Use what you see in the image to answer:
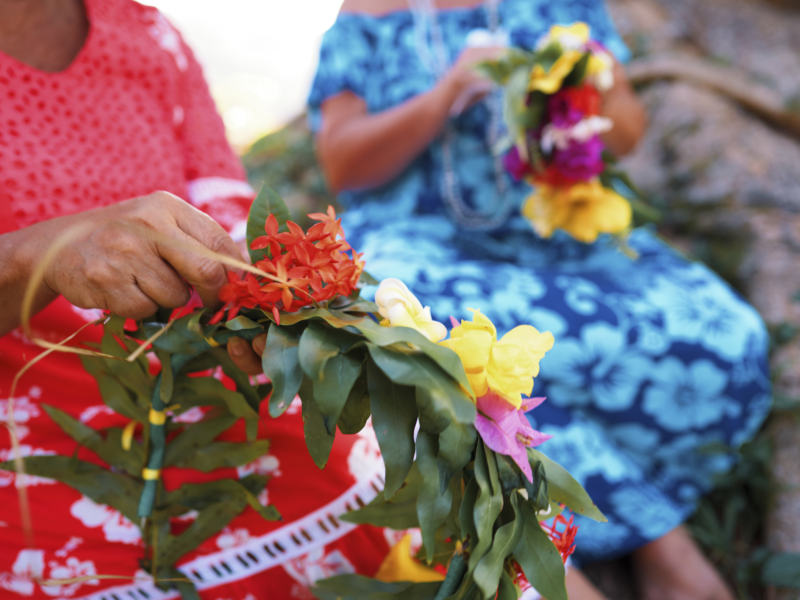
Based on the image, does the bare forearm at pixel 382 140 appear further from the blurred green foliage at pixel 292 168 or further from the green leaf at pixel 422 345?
the blurred green foliage at pixel 292 168

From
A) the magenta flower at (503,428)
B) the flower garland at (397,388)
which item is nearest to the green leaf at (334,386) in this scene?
the flower garland at (397,388)

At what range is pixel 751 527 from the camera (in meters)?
1.23

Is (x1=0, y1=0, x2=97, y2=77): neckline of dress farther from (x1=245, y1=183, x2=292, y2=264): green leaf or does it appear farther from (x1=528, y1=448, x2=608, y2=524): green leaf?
(x1=528, y1=448, x2=608, y2=524): green leaf

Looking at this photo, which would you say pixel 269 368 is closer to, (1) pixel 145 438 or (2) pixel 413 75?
(1) pixel 145 438

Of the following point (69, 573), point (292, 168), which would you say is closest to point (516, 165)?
point (69, 573)

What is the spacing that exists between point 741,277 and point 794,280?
0.14 m

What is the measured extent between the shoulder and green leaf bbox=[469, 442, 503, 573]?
119 centimetres

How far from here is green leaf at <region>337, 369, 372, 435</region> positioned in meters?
0.48

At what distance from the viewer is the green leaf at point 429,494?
1.49 ft

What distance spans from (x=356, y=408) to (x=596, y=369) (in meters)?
0.70

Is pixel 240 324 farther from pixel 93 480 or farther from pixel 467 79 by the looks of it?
pixel 467 79

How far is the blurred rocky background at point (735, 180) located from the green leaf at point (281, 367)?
38.8 inches

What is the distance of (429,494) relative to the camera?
1.49 feet

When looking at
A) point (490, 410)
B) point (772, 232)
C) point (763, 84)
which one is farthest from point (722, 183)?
point (490, 410)
